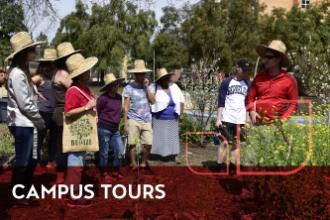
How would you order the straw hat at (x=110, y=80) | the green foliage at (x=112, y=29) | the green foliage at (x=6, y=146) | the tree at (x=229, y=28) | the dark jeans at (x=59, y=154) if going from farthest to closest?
the tree at (x=229, y=28) → the green foliage at (x=6, y=146) → the green foliage at (x=112, y=29) → the straw hat at (x=110, y=80) → the dark jeans at (x=59, y=154)

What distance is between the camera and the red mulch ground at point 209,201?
3.74 metres

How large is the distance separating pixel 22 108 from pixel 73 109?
1.61 ft

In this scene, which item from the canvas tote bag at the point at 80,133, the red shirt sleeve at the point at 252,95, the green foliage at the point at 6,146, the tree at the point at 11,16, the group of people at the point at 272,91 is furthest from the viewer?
the green foliage at the point at 6,146

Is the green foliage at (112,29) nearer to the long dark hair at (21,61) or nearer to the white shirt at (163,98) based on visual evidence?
the white shirt at (163,98)

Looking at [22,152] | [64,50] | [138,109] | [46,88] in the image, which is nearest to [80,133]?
[22,152]

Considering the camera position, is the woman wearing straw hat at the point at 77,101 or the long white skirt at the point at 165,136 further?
the long white skirt at the point at 165,136

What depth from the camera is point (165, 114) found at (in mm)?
8031

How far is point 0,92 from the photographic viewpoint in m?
11.5

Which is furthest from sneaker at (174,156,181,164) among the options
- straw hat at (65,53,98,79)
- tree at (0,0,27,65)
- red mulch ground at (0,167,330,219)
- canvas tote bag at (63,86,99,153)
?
straw hat at (65,53,98,79)

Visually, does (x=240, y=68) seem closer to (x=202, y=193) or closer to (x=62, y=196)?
(x=202, y=193)

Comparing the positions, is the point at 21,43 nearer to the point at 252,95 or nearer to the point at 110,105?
the point at 110,105

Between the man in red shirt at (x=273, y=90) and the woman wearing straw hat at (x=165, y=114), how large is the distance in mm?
2802

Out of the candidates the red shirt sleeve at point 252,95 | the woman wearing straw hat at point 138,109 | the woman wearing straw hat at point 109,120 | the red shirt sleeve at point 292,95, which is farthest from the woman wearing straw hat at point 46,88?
the red shirt sleeve at point 292,95

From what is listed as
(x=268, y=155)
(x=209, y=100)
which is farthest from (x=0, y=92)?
(x=268, y=155)
